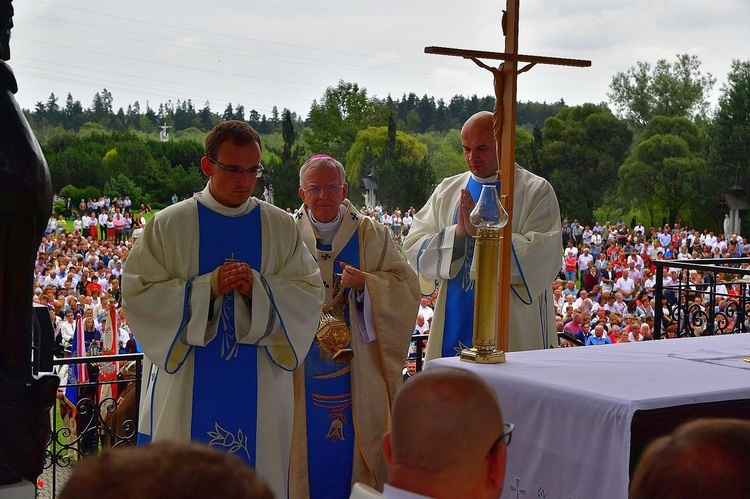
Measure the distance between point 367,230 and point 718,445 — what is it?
305cm

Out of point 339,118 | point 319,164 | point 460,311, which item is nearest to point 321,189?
point 319,164

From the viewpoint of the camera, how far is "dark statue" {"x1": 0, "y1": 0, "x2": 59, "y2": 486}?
2.38 metres

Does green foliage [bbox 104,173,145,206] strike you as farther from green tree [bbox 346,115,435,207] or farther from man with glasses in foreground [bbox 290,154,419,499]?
man with glasses in foreground [bbox 290,154,419,499]

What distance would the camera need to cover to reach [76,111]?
45.9 m

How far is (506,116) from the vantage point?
385cm

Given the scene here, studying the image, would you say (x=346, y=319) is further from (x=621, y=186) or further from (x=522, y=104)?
(x=522, y=104)

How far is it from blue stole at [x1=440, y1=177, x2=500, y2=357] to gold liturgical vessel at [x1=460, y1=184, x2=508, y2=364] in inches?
Result: 44.2

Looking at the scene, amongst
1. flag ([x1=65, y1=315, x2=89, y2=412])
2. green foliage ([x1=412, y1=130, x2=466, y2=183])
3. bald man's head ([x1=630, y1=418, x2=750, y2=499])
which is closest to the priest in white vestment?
bald man's head ([x1=630, y1=418, x2=750, y2=499])

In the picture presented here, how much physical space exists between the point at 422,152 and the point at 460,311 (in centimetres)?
3809

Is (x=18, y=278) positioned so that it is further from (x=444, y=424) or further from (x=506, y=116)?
(x=506, y=116)

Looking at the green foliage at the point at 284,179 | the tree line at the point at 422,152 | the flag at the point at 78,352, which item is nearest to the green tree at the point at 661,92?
the tree line at the point at 422,152

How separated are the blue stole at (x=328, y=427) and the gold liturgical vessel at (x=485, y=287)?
0.92 metres

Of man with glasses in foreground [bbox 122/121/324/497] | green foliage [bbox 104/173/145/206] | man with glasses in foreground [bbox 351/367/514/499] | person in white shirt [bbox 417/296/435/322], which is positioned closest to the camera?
man with glasses in foreground [bbox 351/367/514/499]

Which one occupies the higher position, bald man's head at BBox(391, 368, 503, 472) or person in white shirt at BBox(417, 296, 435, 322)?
bald man's head at BBox(391, 368, 503, 472)
